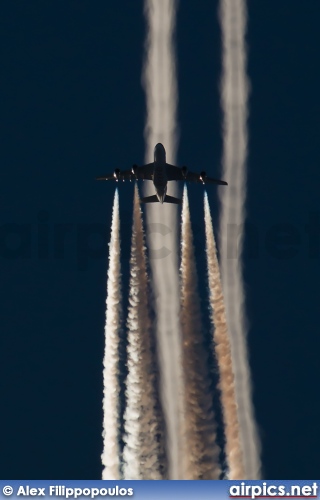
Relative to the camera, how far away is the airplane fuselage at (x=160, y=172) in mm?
111062

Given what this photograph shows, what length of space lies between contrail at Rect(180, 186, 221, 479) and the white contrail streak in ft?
13.2

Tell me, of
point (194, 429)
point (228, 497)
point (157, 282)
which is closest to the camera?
point (228, 497)

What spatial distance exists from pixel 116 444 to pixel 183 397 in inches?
182

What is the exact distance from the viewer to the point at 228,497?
96750 millimetres

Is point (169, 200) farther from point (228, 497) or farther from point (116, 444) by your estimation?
point (228, 497)

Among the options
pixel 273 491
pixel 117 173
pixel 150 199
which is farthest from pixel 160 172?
pixel 273 491

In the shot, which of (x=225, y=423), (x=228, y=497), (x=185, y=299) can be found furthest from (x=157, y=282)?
(x=228, y=497)

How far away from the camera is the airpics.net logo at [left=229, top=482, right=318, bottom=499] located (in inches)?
3789

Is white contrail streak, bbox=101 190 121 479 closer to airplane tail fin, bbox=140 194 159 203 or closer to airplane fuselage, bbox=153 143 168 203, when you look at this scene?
airplane tail fin, bbox=140 194 159 203

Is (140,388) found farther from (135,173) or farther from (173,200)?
(135,173)

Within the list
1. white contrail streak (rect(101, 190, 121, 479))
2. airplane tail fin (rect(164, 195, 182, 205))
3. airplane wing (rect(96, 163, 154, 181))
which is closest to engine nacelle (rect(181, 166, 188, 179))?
airplane tail fin (rect(164, 195, 182, 205))

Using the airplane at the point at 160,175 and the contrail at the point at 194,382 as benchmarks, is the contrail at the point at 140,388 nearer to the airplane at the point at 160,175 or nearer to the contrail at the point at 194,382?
the airplane at the point at 160,175

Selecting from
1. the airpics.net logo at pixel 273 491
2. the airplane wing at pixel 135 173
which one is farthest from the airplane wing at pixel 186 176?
the airpics.net logo at pixel 273 491

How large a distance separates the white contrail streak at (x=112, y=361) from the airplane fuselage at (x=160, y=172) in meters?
2.47
